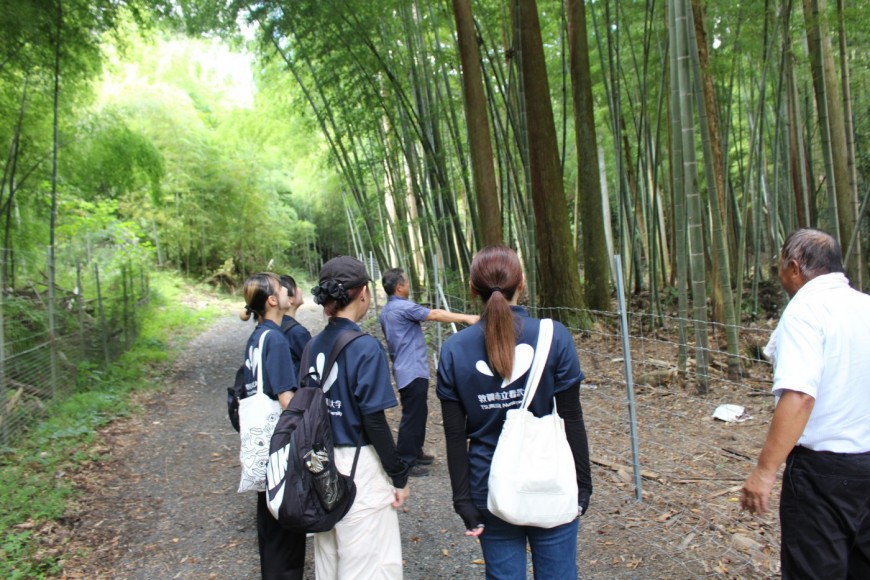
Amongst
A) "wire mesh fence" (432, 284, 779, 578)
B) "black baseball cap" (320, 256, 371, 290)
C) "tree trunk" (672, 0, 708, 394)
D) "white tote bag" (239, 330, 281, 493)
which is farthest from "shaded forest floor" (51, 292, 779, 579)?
"black baseball cap" (320, 256, 371, 290)

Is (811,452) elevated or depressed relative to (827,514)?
elevated

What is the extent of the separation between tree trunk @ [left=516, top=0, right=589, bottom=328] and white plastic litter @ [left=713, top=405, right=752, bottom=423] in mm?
1717

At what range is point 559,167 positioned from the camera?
5906 millimetres

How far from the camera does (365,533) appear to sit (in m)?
1.68

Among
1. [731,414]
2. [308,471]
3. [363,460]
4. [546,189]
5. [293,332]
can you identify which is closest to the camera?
[308,471]

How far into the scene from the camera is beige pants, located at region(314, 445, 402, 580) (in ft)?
5.49

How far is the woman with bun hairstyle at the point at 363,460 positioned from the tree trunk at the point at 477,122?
11.9 ft

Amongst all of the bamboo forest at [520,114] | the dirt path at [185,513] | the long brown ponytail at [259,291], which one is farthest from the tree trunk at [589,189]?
the long brown ponytail at [259,291]

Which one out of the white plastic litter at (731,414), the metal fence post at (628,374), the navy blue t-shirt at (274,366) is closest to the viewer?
the navy blue t-shirt at (274,366)

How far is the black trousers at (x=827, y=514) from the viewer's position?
1.45 metres

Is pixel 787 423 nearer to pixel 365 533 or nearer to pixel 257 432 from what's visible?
pixel 365 533

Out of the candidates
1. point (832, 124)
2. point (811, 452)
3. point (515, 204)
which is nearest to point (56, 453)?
point (811, 452)

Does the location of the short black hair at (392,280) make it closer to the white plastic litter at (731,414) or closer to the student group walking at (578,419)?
the student group walking at (578,419)

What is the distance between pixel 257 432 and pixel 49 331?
156 inches
